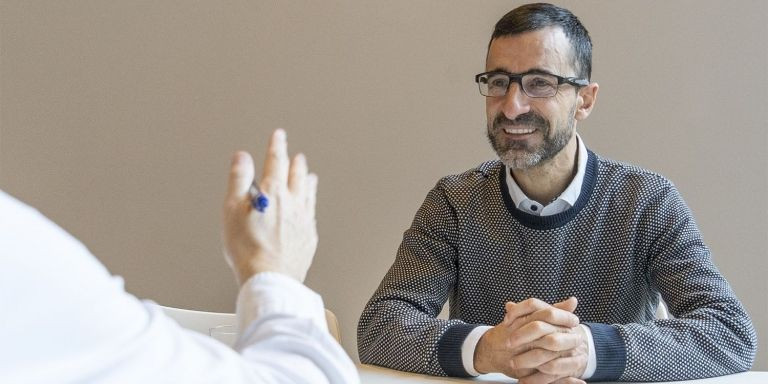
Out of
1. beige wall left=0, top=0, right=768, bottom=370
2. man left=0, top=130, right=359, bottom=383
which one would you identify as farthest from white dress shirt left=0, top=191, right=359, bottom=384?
beige wall left=0, top=0, right=768, bottom=370

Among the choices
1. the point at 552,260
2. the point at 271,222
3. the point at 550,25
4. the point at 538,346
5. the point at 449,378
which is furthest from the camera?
the point at 550,25

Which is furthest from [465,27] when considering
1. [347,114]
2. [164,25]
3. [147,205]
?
[147,205]

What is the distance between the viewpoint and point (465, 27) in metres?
3.60

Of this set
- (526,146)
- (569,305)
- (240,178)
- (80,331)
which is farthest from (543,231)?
(80,331)

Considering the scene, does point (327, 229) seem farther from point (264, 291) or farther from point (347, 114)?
point (264, 291)

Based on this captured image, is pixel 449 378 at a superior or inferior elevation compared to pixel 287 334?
inferior

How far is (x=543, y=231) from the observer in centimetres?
233

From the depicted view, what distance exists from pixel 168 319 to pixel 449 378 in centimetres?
115

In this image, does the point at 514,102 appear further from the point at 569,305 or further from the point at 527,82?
the point at 569,305

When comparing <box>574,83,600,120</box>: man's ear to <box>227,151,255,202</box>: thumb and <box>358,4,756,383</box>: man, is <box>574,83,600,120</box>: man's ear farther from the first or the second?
<box>227,151,255,202</box>: thumb

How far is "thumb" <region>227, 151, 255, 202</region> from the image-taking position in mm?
1042

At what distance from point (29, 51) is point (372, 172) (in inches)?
57.0

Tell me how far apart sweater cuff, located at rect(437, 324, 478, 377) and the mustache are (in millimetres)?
611

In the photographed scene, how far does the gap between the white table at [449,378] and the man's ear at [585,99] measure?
796 millimetres
